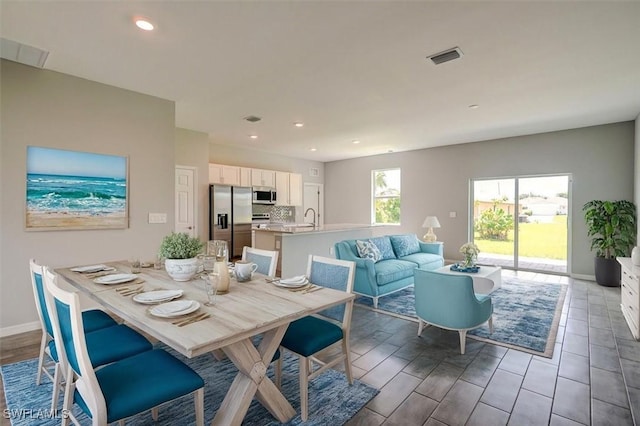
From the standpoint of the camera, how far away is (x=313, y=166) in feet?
30.1

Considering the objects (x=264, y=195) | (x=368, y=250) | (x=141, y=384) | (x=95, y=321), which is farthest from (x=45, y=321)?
(x=264, y=195)

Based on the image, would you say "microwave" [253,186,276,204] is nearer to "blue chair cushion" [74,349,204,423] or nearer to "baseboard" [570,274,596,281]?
"blue chair cushion" [74,349,204,423]

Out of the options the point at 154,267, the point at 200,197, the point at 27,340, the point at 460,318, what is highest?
the point at 200,197

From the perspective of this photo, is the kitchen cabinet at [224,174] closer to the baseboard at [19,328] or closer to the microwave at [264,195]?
the microwave at [264,195]

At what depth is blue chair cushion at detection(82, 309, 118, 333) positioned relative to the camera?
6.95 ft

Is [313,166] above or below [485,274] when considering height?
above

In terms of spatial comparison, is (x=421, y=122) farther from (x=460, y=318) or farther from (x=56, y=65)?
(x=56, y=65)

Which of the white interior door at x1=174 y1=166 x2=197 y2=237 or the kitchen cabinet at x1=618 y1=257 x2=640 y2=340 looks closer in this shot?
the kitchen cabinet at x1=618 y1=257 x2=640 y2=340

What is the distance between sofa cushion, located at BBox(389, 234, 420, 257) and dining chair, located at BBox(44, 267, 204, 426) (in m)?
4.20

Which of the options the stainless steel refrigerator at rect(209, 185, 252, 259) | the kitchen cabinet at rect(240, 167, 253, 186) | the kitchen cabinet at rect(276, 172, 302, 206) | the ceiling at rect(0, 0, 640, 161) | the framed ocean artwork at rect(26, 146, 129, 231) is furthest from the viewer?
the kitchen cabinet at rect(276, 172, 302, 206)

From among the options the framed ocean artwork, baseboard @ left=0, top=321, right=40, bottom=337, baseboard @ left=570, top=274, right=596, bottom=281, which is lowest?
baseboard @ left=0, top=321, right=40, bottom=337

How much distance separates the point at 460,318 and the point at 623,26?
270 cm

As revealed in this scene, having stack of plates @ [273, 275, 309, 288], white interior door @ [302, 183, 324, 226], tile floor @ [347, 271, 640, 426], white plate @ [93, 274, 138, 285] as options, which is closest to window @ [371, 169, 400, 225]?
white interior door @ [302, 183, 324, 226]

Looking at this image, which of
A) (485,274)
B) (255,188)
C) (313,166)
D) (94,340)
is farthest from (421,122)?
(94,340)
